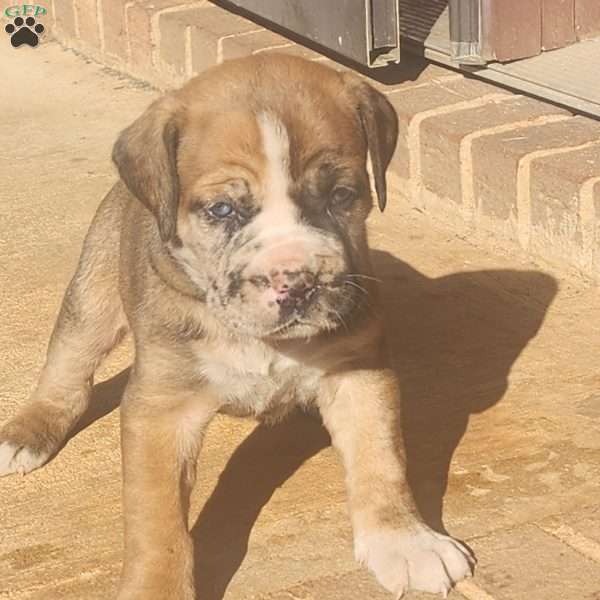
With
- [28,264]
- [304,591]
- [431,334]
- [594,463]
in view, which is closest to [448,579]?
[304,591]

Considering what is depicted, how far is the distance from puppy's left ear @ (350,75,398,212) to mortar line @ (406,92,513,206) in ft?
6.51

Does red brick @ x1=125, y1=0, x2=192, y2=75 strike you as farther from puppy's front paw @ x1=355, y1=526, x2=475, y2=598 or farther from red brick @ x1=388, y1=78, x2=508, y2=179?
puppy's front paw @ x1=355, y1=526, x2=475, y2=598

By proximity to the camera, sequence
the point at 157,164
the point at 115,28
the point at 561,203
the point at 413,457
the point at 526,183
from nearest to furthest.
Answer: the point at 157,164 → the point at 413,457 → the point at 561,203 → the point at 526,183 → the point at 115,28

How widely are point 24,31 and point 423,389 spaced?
521 cm

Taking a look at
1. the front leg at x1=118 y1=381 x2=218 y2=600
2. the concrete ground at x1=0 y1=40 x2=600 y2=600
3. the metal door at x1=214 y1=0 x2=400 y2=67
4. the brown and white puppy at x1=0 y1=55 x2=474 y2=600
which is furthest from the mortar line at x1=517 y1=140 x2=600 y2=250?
the front leg at x1=118 y1=381 x2=218 y2=600

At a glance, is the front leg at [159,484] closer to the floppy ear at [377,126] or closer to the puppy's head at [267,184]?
the puppy's head at [267,184]

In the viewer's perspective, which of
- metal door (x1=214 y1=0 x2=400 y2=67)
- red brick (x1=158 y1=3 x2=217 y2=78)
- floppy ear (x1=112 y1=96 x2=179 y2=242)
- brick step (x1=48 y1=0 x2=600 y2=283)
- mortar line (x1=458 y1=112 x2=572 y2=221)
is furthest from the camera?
red brick (x1=158 y1=3 x2=217 y2=78)

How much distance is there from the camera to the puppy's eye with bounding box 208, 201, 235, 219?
11.3 feet

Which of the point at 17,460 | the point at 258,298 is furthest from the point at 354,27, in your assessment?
the point at 258,298

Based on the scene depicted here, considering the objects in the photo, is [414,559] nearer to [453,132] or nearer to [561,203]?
[561,203]

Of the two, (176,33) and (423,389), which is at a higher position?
A: (176,33)

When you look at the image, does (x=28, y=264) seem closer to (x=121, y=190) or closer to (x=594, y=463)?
(x=121, y=190)

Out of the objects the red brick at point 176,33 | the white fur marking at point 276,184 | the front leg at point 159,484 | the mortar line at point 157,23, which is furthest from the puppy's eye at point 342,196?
the mortar line at point 157,23

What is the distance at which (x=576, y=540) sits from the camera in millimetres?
3605
